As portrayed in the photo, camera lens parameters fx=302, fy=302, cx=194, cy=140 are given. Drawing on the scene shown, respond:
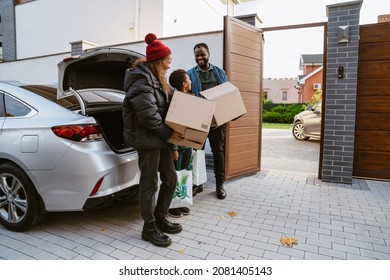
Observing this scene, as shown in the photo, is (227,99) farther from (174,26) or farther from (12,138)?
(174,26)

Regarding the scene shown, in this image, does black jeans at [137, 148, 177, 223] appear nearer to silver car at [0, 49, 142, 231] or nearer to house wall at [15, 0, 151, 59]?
silver car at [0, 49, 142, 231]

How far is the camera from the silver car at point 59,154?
277 centimetres

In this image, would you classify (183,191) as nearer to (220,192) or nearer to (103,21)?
(220,192)

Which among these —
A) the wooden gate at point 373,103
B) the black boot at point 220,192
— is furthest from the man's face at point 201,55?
the wooden gate at point 373,103

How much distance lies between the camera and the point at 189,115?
103 inches

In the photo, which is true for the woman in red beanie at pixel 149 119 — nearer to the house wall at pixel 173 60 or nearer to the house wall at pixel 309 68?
the house wall at pixel 173 60

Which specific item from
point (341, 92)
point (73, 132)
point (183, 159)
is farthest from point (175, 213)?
point (341, 92)

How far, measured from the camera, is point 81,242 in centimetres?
291

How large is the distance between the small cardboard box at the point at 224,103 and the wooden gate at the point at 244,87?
4.78ft

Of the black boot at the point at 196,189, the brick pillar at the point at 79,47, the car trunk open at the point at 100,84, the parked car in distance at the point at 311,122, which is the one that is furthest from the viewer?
the parked car in distance at the point at 311,122

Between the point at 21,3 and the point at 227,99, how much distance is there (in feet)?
45.7

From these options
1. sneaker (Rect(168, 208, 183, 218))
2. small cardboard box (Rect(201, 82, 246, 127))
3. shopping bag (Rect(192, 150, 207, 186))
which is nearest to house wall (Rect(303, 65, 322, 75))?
shopping bag (Rect(192, 150, 207, 186))

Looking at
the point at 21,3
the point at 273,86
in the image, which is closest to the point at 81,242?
the point at 21,3

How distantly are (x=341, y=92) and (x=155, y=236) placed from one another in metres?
3.77
